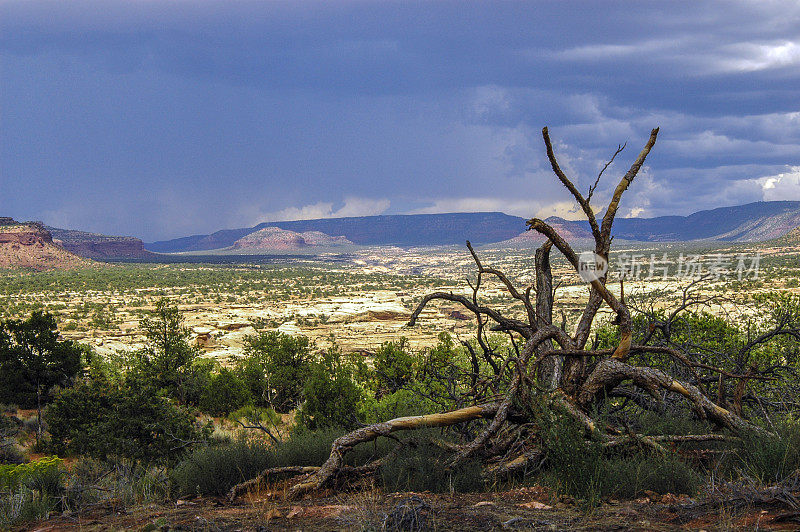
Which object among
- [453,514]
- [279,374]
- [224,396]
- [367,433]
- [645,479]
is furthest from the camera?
[279,374]

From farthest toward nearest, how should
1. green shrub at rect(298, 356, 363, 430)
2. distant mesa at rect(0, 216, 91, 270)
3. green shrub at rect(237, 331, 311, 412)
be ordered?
distant mesa at rect(0, 216, 91, 270) → green shrub at rect(237, 331, 311, 412) → green shrub at rect(298, 356, 363, 430)

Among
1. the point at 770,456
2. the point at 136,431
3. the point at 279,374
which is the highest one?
the point at 770,456

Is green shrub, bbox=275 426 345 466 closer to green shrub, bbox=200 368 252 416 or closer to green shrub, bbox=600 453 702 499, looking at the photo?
green shrub, bbox=600 453 702 499

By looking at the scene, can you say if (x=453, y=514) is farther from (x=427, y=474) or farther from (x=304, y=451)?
(x=304, y=451)

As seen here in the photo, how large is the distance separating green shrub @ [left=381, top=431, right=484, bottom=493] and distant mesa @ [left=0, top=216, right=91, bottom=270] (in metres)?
135

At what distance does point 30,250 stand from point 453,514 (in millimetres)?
145972

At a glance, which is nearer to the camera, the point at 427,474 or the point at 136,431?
the point at 427,474

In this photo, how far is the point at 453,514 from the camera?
4.15 m

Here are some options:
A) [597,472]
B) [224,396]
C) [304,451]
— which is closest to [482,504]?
[597,472]

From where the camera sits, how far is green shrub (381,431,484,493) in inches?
200

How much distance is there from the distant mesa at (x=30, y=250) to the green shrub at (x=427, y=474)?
135 meters

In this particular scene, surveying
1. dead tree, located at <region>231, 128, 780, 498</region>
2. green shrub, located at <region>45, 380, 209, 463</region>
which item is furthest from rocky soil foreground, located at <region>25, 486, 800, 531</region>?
green shrub, located at <region>45, 380, 209, 463</region>

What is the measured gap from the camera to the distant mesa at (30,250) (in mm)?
119125

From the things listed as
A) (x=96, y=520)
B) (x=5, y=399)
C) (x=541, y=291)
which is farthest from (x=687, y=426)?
(x=5, y=399)
